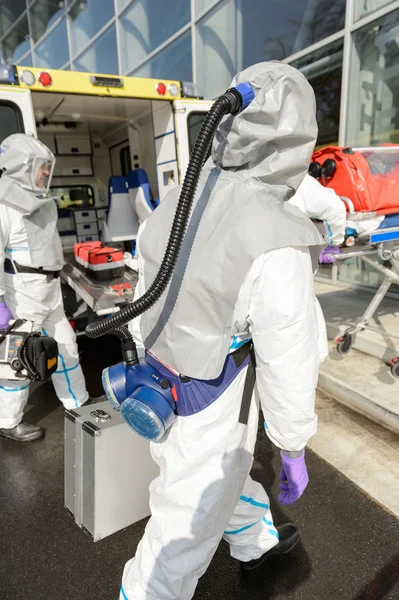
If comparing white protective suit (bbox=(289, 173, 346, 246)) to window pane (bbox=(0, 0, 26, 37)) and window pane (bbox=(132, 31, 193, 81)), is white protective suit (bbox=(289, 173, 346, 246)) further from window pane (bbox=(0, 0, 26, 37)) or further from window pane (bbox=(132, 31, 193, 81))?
window pane (bbox=(0, 0, 26, 37))

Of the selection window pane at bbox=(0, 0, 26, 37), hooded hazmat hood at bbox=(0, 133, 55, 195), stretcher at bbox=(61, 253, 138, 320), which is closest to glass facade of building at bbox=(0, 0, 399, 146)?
window pane at bbox=(0, 0, 26, 37)

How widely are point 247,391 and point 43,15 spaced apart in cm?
1409

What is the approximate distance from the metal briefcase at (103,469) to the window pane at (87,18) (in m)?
9.79

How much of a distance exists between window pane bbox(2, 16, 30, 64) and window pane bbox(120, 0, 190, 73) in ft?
20.2

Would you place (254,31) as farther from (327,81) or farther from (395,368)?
(395,368)

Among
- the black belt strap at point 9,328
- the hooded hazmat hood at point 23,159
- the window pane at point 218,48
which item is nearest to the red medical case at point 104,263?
the hooded hazmat hood at point 23,159

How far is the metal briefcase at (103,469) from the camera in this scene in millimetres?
1771

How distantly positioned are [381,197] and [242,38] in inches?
177

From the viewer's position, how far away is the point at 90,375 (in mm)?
Result: 3990

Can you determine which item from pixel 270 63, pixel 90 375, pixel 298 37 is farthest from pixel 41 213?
pixel 298 37

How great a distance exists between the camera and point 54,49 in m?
11.3

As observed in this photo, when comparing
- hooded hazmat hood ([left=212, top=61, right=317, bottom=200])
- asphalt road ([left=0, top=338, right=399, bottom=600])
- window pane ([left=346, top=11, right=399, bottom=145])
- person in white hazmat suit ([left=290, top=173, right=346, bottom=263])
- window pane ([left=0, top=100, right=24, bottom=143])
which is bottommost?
asphalt road ([left=0, top=338, right=399, bottom=600])

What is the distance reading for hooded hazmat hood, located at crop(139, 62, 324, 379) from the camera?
1.12 m

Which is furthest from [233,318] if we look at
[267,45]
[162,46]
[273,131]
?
[162,46]
